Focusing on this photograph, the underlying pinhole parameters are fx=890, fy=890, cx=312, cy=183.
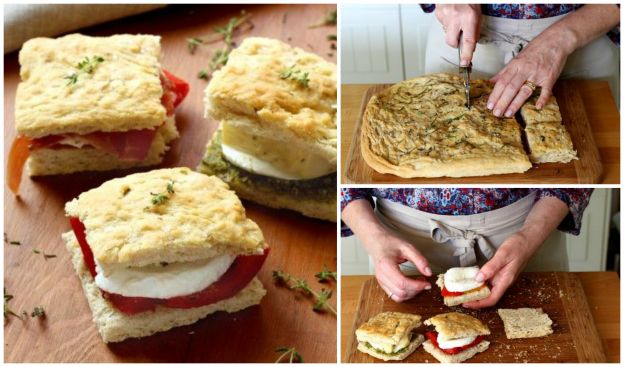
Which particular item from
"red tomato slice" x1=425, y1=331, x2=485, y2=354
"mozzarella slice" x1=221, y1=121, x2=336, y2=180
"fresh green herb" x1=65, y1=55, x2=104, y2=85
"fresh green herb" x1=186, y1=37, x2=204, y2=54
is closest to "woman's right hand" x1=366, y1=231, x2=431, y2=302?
"red tomato slice" x1=425, y1=331, x2=485, y2=354

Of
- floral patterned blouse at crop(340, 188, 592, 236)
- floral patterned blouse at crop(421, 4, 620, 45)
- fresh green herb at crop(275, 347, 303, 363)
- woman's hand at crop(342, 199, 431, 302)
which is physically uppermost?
floral patterned blouse at crop(421, 4, 620, 45)

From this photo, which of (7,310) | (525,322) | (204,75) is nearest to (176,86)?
(204,75)

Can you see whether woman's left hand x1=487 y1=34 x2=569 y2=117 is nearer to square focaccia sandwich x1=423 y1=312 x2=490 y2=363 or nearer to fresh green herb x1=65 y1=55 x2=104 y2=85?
square focaccia sandwich x1=423 y1=312 x2=490 y2=363

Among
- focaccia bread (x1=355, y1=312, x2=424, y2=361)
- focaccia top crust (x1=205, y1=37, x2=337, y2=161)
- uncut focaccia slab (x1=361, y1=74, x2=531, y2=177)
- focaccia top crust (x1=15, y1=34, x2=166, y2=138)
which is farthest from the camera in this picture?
focaccia top crust (x1=15, y1=34, x2=166, y2=138)

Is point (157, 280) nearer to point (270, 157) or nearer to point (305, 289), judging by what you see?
Answer: point (305, 289)

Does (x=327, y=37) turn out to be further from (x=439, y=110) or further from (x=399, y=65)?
(x=439, y=110)

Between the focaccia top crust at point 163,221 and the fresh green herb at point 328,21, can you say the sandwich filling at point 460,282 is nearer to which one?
the focaccia top crust at point 163,221
